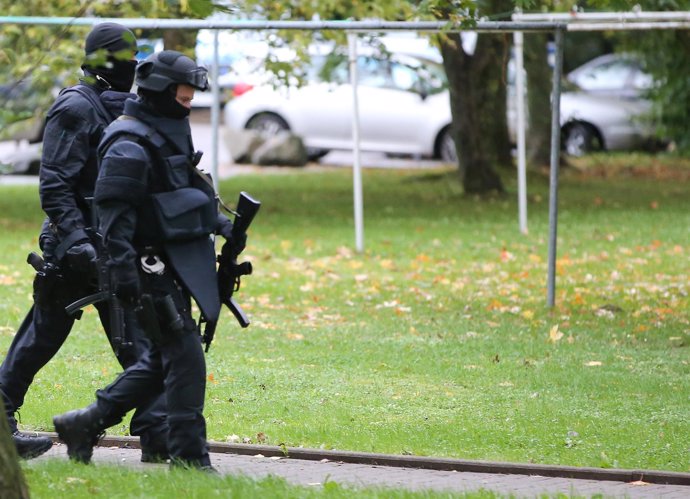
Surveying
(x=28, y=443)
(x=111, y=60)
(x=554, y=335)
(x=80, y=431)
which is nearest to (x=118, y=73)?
(x=111, y=60)

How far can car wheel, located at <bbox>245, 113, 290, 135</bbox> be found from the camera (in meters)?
28.0

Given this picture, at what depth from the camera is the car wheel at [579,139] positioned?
94.1 feet

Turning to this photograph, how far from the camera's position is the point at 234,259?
6.39 metres

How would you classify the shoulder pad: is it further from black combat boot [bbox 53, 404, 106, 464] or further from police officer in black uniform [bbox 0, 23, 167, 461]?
black combat boot [bbox 53, 404, 106, 464]

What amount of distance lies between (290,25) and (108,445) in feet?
16.1

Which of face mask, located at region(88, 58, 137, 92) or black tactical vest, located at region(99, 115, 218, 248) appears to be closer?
black tactical vest, located at region(99, 115, 218, 248)

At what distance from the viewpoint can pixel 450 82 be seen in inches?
837

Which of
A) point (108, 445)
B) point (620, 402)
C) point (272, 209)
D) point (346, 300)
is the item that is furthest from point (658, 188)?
point (108, 445)

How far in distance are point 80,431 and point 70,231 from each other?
38.9 inches

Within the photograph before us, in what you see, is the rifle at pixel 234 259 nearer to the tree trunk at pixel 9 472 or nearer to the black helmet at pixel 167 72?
the black helmet at pixel 167 72

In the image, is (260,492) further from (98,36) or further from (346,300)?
(346,300)

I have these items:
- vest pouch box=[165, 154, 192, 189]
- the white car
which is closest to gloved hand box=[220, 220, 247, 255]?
vest pouch box=[165, 154, 192, 189]

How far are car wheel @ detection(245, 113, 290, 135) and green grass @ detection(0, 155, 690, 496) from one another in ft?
26.6

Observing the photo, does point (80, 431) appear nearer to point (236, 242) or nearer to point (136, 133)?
point (236, 242)
